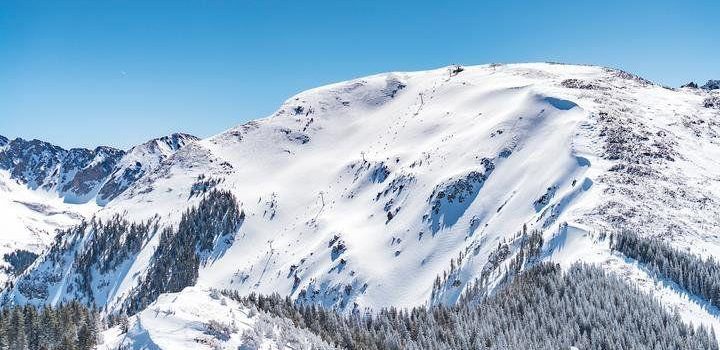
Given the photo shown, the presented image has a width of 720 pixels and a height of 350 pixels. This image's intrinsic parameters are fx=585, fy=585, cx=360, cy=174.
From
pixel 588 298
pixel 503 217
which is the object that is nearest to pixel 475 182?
pixel 503 217

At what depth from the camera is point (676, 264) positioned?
269ft

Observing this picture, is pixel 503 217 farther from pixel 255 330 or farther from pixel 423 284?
pixel 255 330

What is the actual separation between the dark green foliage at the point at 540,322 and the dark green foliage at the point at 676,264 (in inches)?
340

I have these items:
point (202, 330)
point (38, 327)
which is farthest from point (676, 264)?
point (38, 327)

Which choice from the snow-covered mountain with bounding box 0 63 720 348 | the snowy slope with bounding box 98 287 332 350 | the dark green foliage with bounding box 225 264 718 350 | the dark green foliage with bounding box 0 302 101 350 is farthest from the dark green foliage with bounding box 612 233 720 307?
the dark green foliage with bounding box 0 302 101 350

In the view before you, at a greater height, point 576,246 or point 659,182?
point 659,182

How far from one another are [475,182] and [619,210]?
64.6 meters

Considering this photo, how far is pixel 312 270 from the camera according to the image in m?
172

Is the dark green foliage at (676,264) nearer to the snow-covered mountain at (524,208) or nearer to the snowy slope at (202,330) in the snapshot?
the snow-covered mountain at (524,208)

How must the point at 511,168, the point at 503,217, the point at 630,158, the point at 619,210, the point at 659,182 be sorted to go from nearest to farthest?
1. the point at 619,210
2. the point at 659,182
3. the point at 630,158
4. the point at 503,217
5. the point at 511,168

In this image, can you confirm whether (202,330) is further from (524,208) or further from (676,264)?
(524,208)

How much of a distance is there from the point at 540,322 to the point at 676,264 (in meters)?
23.1

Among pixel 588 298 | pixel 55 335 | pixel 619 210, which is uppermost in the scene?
pixel 619 210

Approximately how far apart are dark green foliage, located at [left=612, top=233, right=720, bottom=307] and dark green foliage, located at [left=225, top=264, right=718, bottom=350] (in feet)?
28.3
